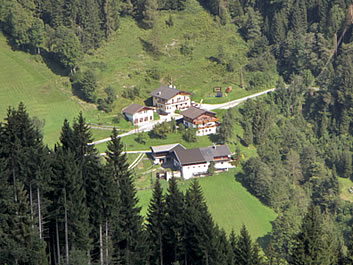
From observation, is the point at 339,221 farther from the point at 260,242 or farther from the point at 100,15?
the point at 100,15

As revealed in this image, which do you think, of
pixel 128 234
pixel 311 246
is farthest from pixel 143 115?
pixel 311 246

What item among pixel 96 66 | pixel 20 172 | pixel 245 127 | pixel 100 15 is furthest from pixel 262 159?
pixel 20 172

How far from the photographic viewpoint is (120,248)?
2264 inches

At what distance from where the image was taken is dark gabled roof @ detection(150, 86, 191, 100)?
375 feet

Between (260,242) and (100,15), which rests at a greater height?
(100,15)

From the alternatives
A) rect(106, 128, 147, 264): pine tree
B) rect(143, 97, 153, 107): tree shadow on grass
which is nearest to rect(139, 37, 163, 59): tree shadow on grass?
rect(143, 97, 153, 107): tree shadow on grass

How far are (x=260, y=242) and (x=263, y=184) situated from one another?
39.8 feet

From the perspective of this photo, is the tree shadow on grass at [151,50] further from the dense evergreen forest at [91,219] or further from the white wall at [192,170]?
the dense evergreen forest at [91,219]

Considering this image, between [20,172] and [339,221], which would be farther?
[339,221]

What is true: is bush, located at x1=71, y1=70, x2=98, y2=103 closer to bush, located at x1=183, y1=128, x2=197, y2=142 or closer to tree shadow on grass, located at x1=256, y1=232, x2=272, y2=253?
bush, located at x1=183, y1=128, x2=197, y2=142

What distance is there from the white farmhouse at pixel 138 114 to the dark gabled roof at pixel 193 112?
6.20 metres

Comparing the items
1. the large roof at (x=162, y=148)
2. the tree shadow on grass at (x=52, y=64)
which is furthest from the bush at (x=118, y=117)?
the tree shadow on grass at (x=52, y=64)

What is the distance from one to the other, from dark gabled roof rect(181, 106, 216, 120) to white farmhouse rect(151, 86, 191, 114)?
3.90 metres

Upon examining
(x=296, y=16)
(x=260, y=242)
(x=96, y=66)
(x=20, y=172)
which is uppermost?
(x=296, y=16)
